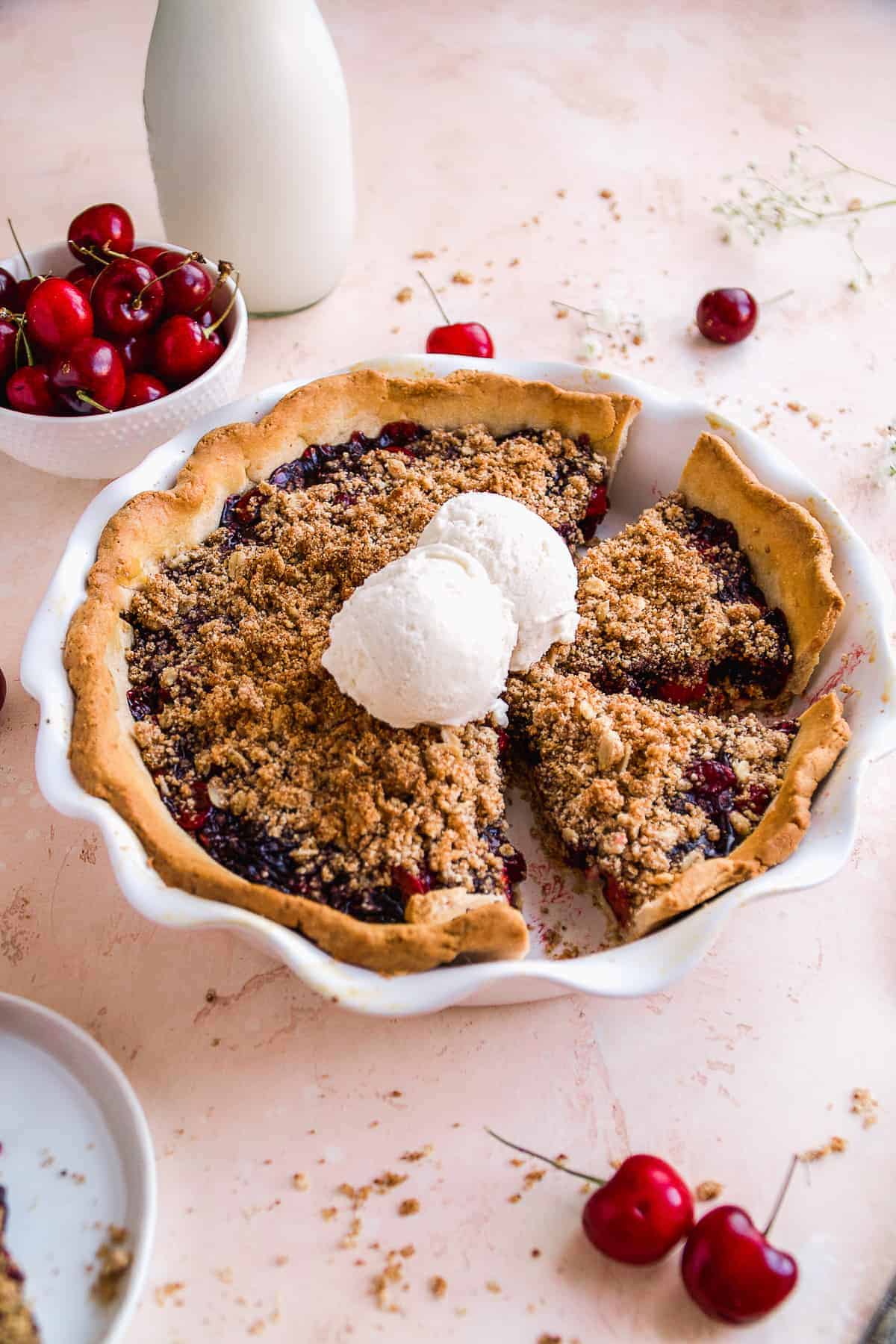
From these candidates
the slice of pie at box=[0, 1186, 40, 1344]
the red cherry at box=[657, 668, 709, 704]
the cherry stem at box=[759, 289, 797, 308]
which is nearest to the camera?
the slice of pie at box=[0, 1186, 40, 1344]

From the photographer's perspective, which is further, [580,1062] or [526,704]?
[526,704]

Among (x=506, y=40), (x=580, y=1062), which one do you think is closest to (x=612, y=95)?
(x=506, y=40)

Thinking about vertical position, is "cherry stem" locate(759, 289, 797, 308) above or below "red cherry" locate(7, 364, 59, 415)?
above

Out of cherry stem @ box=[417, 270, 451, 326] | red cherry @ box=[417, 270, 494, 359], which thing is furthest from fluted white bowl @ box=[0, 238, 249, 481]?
cherry stem @ box=[417, 270, 451, 326]

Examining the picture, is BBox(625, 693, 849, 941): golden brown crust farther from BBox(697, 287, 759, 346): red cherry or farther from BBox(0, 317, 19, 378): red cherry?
BBox(0, 317, 19, 378): red cherry

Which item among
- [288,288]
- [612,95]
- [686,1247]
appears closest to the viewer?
[686,1247]

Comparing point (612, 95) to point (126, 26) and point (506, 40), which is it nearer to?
point (506, 40)
